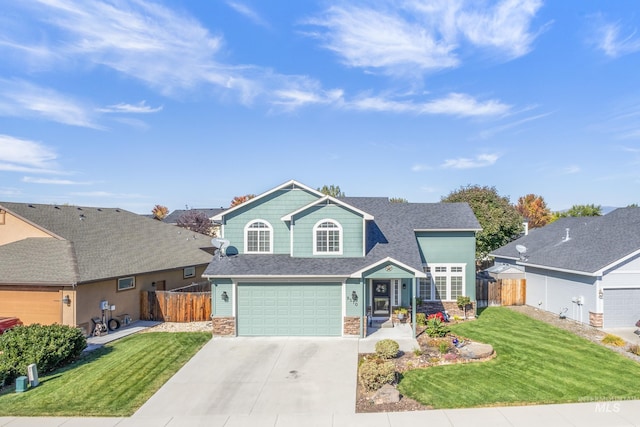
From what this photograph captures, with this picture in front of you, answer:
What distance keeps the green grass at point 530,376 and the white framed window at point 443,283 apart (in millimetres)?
4865

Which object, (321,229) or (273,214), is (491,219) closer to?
(321,229)

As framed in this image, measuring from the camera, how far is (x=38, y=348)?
41.3 feet

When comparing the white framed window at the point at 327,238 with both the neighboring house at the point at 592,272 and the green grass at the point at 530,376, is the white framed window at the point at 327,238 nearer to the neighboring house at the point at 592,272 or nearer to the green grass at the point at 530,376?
the green grass at the point at 530,376

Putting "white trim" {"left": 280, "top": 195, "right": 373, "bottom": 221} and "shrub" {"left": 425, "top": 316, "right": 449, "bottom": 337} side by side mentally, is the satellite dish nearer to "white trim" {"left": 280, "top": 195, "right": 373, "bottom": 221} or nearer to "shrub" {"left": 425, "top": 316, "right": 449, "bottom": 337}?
"white trim" {"left": 280, "top": 195, "right": 373, "bottom": 221}

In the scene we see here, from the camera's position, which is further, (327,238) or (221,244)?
(221,244)

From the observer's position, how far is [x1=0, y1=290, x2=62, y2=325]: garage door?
16.4 m

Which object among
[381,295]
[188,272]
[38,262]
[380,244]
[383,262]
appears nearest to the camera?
[383,262]

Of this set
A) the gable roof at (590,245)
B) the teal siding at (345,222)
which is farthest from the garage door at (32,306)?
the gable roof at (590,245)

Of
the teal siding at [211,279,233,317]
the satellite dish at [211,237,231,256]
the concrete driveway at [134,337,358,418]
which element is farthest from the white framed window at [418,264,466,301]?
the satellite dish at [211,237,231,256]

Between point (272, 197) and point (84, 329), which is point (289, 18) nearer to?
point (272, 197)

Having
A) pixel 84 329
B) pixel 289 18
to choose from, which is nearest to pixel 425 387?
pixel 84 329

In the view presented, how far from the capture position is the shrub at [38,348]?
39.9 ft

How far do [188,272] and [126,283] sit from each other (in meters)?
5.60

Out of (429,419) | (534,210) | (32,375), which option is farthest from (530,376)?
(534,210)
